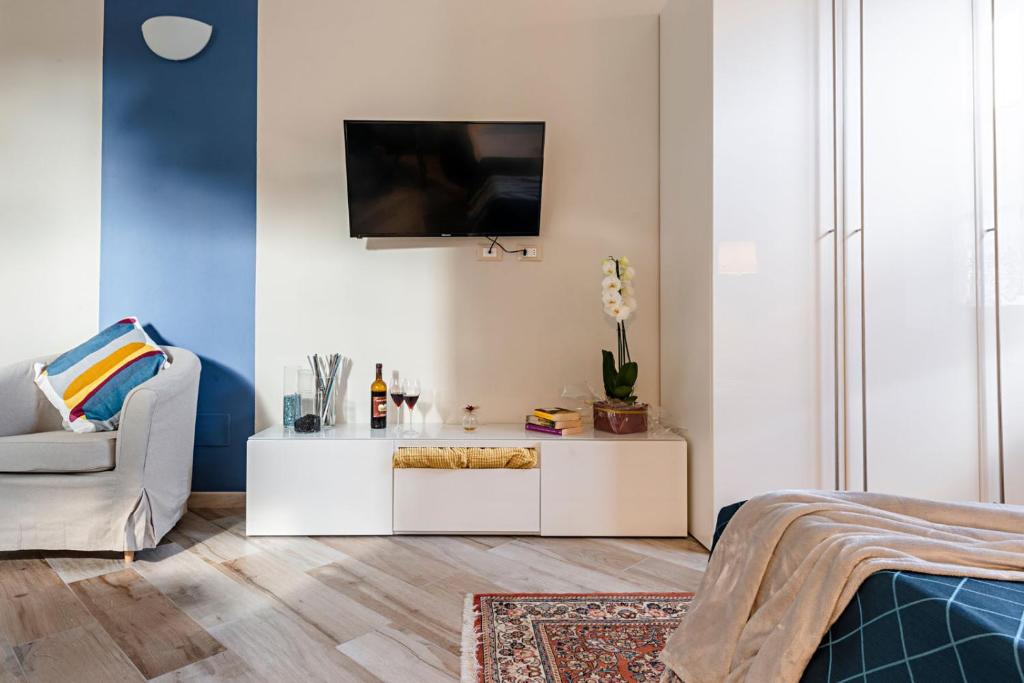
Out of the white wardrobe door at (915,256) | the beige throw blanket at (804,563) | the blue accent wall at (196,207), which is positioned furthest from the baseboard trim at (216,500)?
the white wardrobe door at (915,256)

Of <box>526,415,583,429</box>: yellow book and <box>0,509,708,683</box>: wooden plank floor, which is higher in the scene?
<box>526,415,583,429</box>: yellow book

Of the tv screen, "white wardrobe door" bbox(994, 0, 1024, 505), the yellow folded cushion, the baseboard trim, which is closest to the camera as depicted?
"white wardrobe door" bbox(994, 0, 1024, 505)

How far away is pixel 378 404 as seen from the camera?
2637 millimetres

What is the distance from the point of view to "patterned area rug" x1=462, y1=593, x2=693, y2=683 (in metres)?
1.44

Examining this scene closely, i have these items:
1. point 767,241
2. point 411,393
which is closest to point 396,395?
point 411,393

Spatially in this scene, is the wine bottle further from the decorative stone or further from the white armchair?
the white armchair

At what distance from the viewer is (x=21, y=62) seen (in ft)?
9.46

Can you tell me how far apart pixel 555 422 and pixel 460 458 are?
45cm

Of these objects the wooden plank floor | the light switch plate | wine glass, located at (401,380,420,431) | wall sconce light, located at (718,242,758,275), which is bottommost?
the wooden plank floor

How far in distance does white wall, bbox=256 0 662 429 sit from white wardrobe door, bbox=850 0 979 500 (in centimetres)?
97

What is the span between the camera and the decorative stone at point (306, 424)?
2.56 meters

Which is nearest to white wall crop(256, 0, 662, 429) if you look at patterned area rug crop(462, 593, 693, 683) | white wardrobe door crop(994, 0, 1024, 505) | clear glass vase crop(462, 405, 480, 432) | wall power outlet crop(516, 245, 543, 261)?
wall power outlet crop(516, 245, 543, 261)

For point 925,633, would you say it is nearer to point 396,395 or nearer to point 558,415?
point 558,415

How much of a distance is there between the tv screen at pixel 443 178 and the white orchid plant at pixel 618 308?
46 centimetres
